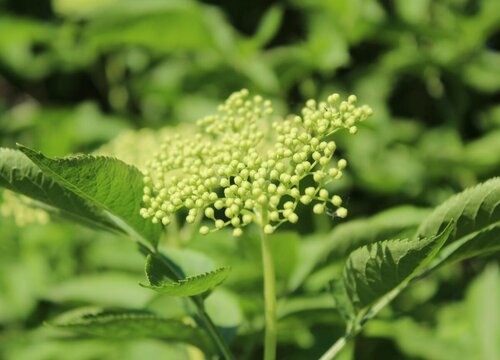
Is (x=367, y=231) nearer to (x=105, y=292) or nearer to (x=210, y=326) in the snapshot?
(x=210, y=326)

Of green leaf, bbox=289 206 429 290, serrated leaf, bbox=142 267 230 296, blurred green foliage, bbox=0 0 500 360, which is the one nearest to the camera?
serrated leaf, bbox=142 267 230 296

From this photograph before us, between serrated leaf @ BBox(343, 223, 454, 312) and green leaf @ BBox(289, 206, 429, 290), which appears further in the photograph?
green leaf @ BBox(289, 206, 429, 290)

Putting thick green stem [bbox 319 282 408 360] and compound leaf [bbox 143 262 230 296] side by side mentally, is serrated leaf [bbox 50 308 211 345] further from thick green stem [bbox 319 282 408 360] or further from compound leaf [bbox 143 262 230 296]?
thick green stem [bbox 319 282 408 360]

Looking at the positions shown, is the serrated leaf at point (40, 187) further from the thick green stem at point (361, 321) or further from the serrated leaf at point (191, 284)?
the thick green stem at point (361, 321)

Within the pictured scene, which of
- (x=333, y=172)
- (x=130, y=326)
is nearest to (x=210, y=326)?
(x=130, y=326)

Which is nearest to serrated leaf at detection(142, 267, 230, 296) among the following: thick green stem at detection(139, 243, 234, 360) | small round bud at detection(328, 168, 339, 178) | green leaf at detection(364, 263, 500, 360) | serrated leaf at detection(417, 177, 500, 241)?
thick green stem at detection(139, 243, 234, 360)

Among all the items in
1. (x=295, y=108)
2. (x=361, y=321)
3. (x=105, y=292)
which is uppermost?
(x=295, y=108)

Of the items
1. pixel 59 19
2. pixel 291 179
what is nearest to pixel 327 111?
pixel 291 179
